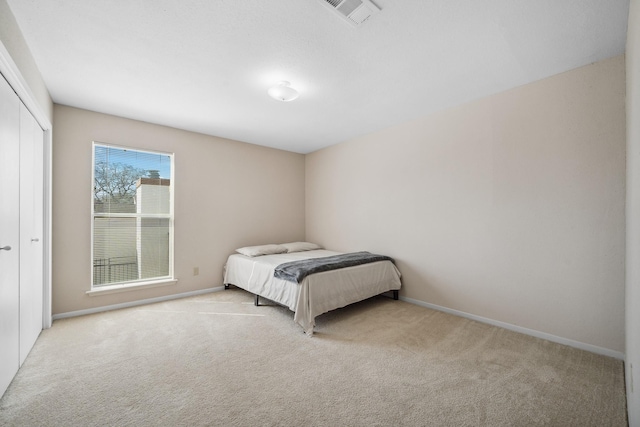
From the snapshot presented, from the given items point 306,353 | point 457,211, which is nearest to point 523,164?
point 457,211

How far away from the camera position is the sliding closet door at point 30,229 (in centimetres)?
213

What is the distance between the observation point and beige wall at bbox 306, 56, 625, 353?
2.27m

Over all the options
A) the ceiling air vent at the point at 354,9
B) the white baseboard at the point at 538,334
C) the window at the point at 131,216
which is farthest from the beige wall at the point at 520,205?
the window at the point at 131,216

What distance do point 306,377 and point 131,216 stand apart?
3.12 m

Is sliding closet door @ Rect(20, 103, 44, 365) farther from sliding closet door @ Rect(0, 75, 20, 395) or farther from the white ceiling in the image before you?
the white ceiling

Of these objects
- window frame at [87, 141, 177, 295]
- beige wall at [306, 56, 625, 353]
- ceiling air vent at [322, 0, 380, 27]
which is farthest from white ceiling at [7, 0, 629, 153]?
window frame at [87, 141, 177, 295]

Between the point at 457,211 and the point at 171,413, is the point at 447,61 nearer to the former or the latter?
the point at 457,211

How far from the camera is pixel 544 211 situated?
2570mm

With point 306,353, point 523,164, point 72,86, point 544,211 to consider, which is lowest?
point 306,353

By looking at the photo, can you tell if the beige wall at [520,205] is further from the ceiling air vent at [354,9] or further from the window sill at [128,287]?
the window sill at [128,287]

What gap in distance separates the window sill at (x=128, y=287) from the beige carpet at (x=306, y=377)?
0.40 m

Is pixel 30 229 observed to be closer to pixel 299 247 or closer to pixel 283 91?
pixel 283 91

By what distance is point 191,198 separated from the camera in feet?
13.3

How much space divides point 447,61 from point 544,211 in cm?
165
